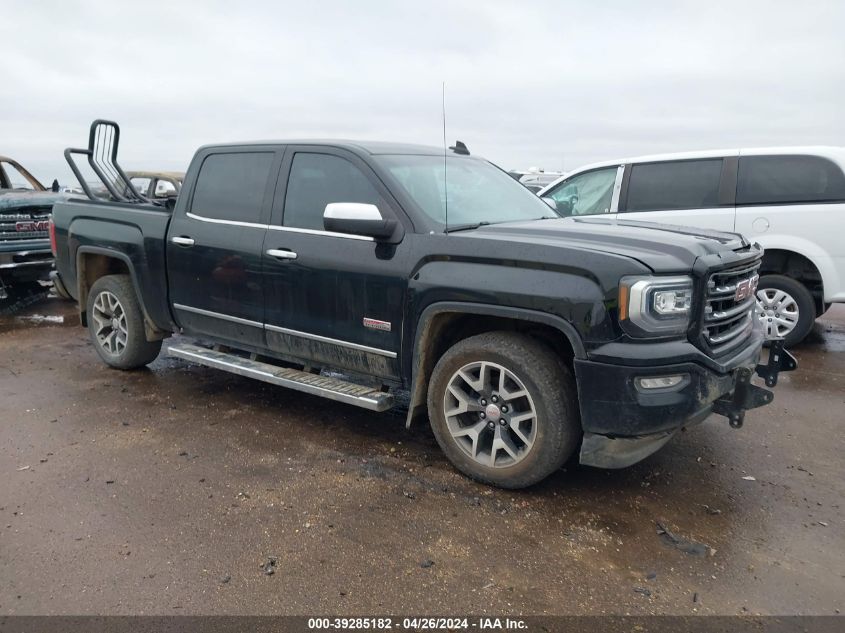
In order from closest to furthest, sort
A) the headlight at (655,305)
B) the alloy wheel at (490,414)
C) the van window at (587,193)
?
the headlight at (655,305) < the alloy wheel at (490,414) < the van window at (587,193)

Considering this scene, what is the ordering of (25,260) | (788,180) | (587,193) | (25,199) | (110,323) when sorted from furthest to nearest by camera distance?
(25,199)
(25,260)
(587,193)
(788,180)
(110,323)

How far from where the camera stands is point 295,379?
4230mm

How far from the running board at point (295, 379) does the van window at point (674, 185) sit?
14.2 ft

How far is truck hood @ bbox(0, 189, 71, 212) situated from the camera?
8477 mm

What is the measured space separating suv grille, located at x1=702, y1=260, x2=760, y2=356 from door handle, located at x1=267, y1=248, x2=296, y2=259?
2449 millimetres

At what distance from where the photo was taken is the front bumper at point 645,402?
10.0 feet

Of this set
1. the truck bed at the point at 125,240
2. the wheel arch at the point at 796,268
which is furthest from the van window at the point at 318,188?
the wheel arch at the point at 796,268

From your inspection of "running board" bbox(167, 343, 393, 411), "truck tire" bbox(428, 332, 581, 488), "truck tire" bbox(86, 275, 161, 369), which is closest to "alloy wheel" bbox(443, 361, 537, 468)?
"truck tire" bbox(428, 332, 581, 488)

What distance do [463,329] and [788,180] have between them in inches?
174

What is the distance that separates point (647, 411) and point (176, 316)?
3616 millimetres

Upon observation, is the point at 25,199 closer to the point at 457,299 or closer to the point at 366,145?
the point at 366,145

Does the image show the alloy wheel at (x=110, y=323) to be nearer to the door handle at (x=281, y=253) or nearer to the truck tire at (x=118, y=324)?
the truck tire at (x=118, y=324)

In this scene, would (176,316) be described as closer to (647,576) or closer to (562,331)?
(562,331)

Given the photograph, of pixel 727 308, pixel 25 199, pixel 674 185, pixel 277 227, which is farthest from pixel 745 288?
pixel 25 199
